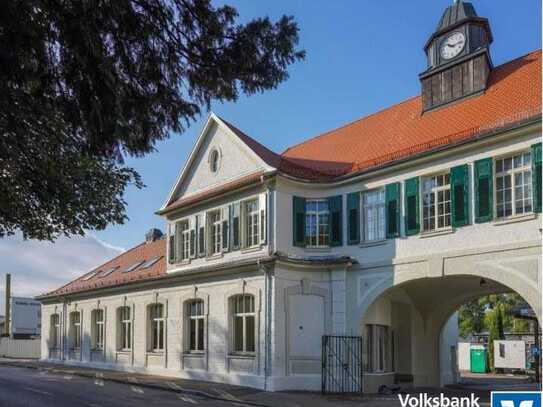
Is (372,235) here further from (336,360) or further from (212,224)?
(212,224)

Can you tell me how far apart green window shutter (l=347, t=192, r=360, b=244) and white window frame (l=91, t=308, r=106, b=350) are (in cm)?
1512

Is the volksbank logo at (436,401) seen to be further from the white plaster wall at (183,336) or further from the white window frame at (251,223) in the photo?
the white window frame at (251,223)

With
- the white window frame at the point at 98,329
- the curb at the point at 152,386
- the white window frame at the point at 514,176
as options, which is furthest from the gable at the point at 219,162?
the white window frame at the point at 98,329

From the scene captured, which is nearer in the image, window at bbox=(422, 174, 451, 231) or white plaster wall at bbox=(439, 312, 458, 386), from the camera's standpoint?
window at bbox=(422, 174, 451, 231)

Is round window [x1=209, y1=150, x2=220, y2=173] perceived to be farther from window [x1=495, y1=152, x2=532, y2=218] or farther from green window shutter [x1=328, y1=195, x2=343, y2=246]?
window [x1=495, y1=152, x2=532, y2=218]

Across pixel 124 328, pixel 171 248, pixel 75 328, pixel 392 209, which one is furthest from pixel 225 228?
pixel 75 328

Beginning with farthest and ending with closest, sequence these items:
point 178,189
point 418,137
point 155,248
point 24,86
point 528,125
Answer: point 155,248
point 178,189
point 418,137
point 528,125
point 24,86

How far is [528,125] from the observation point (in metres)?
17.8

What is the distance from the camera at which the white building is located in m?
18.8

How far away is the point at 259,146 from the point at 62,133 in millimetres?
15520

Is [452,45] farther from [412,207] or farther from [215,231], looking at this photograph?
[215,231]

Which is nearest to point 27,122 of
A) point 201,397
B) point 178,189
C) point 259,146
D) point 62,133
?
Result: point 62,133

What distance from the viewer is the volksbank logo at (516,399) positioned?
9.32m

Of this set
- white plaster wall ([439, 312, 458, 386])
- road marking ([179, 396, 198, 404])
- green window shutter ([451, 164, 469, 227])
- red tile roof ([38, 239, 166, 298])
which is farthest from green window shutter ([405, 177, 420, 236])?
red tile roof ([38, 239, 166, 298])
